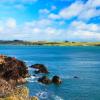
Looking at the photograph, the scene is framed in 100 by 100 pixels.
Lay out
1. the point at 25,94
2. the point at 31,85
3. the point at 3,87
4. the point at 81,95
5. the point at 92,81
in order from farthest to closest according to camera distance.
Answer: the point at 92,81
the point at 31,85
the point at 81,95
the point at 3,87
the point at 25,94

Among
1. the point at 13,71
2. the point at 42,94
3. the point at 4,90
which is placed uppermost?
the point at 13,71

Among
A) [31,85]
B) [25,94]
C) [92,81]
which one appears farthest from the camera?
[92,81]

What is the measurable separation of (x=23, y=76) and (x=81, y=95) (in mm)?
30717

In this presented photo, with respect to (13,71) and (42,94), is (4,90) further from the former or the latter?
(13,71)

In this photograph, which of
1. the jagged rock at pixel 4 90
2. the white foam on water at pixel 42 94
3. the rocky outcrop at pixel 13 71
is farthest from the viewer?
the rocky outcrop at pixel 13 71

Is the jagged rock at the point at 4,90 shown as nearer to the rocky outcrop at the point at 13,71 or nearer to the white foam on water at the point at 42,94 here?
the white foam on water at the point at 42,94

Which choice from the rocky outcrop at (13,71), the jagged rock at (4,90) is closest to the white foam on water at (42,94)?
the jagged rock at (4,90)

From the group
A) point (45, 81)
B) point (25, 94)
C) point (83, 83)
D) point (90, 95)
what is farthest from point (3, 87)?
point (83, 83)

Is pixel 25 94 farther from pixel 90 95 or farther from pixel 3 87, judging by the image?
pixel 90 95

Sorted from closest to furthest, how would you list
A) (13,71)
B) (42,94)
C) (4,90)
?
(4,90), (42,94), (13,71)

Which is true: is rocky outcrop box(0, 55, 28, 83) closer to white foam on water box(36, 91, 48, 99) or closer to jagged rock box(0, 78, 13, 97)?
white foam on water box(36, 91, 48, 99)

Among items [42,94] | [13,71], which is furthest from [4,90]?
[13,71]

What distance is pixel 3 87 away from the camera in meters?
72.8

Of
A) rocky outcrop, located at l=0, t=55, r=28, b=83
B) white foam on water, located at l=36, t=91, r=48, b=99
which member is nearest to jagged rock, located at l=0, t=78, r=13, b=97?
white foam on water, located at l=36, t=91, r=48, b=99
